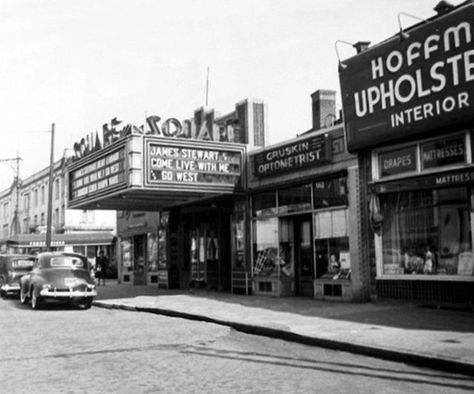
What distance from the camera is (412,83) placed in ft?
44.1

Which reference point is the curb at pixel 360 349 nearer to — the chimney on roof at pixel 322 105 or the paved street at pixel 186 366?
the paved street at pixel 186 366

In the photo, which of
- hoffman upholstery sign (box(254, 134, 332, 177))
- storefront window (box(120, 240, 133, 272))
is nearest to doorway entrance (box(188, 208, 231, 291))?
hoffman upholstery sign (box(254, 134, 332, 177))

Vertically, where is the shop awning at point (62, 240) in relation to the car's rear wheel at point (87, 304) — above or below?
above

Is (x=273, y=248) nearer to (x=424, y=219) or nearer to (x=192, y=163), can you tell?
(x=192, y=163)

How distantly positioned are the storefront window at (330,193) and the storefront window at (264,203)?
214 centimetres

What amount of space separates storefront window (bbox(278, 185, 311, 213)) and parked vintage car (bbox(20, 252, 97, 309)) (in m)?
6.48

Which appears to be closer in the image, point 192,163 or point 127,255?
point 192,163

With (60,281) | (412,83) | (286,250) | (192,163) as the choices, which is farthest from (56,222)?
(412,83)

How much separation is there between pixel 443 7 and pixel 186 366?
30.9ft

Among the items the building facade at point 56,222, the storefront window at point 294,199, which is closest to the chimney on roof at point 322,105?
the storefront window at point 294,199

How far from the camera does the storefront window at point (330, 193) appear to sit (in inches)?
635

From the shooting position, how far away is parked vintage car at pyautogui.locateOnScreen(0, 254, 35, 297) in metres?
22.7

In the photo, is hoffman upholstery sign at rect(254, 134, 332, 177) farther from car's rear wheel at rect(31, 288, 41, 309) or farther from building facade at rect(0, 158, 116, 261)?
building facade at rect(0, 158, 116, 261)

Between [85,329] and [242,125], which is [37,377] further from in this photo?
[242,125]
